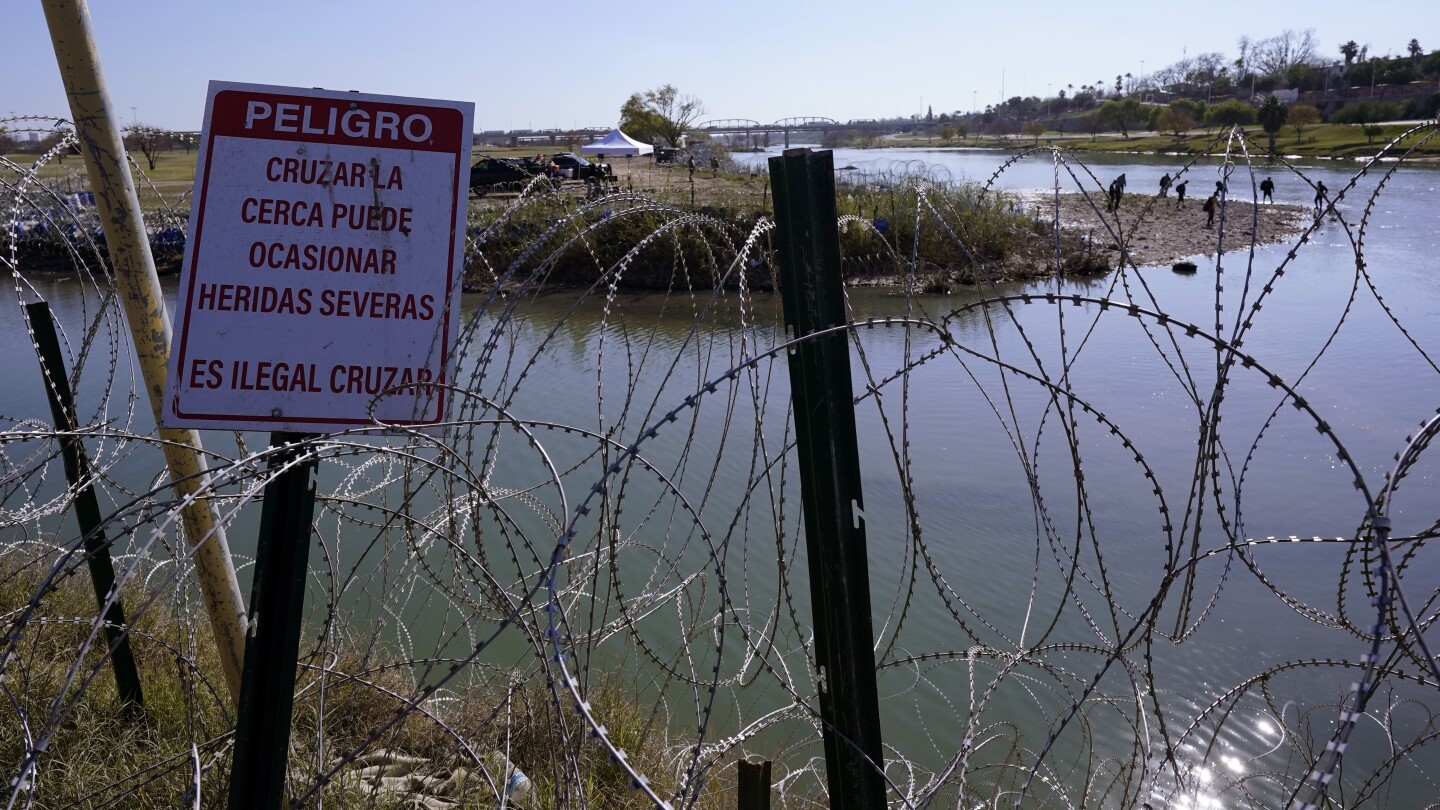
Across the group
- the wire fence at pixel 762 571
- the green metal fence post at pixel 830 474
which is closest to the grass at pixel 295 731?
the wire fence at pixel 762 571

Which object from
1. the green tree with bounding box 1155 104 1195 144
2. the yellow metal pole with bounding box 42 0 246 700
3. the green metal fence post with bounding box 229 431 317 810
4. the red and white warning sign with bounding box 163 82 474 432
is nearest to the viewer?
the green metal fence post with bounding box 229 431 317 810

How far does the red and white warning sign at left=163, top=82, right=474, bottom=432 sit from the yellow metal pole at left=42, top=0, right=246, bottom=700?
413 mm

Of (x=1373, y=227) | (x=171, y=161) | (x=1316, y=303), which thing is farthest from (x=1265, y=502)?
(x=171, y=161)

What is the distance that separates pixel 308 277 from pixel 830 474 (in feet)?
4.06

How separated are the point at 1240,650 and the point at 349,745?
4.59 m

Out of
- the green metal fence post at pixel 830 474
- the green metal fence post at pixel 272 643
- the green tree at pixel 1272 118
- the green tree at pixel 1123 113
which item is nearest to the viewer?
the green metal fence post at pixel 830 474

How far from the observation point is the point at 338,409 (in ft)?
7.61

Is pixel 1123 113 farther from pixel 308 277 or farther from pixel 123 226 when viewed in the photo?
pixel 308 277

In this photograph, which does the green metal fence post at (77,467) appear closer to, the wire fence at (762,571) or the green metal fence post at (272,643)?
the wire fence at (762,571)

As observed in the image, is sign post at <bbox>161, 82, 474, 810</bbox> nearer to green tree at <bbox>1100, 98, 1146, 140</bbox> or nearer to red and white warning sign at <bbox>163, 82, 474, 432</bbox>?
red and white warning sign at <bbox>163, 82, 474, 432</bbox>

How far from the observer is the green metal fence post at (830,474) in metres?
Answer: 1.96

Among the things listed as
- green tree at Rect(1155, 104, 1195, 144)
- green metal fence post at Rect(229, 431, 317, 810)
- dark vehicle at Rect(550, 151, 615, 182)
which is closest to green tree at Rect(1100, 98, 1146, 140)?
green tree at Rect(1155, 104, 1195, 144)

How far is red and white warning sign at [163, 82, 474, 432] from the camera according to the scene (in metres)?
2.28

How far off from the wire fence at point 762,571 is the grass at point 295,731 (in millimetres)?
23
